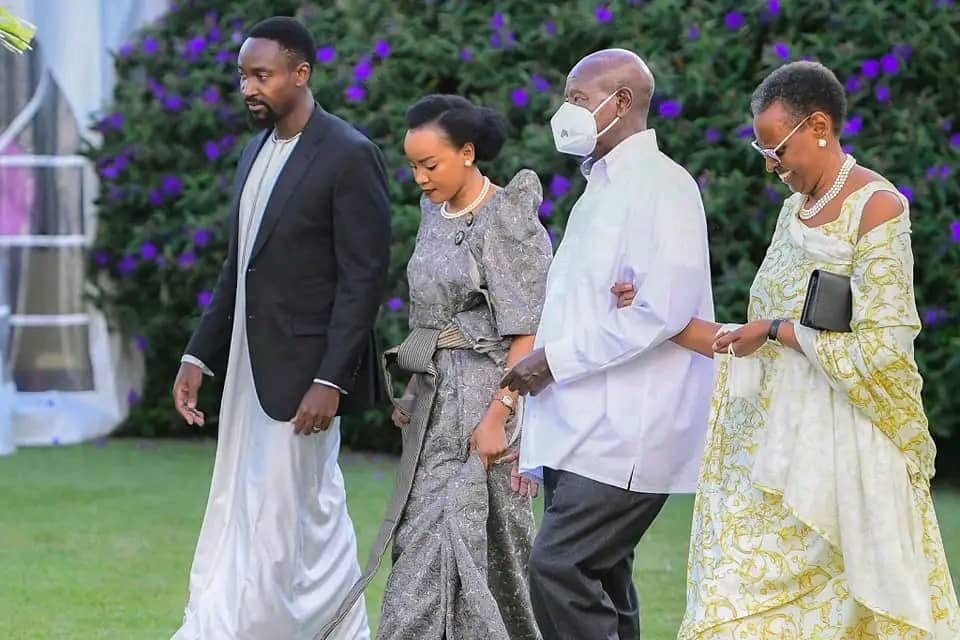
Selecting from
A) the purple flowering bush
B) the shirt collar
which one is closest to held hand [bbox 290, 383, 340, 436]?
the shirt collar

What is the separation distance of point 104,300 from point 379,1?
2.66 meters

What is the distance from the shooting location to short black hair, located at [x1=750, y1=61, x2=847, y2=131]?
175 inches

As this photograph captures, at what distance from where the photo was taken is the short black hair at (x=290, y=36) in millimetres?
5570

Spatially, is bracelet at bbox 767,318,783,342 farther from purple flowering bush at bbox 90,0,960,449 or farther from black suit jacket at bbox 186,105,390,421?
purple flowering bush at bbox 90,0,960,449

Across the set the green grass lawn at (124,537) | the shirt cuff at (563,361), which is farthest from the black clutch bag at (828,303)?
the green grass lawn at (124,537)

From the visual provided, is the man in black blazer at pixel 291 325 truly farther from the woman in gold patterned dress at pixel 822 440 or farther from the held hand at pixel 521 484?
the woman in gold patterned dress at pixel 822 440

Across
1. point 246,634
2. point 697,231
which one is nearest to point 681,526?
point 246,634

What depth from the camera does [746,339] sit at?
438 centimetres

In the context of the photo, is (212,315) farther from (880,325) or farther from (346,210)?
(880,325)

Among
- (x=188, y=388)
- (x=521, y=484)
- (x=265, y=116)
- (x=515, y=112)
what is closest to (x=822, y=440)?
(x=521, y=484)

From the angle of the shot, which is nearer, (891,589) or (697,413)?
(891,589)

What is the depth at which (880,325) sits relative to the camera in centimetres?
426

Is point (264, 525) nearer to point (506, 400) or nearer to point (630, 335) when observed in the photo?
point (506, 400)

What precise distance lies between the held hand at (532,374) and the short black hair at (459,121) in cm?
90
